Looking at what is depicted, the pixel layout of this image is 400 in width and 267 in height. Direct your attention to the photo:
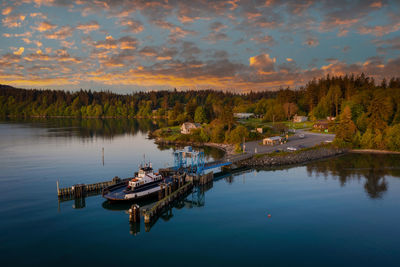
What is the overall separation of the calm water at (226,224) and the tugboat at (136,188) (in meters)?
1.85

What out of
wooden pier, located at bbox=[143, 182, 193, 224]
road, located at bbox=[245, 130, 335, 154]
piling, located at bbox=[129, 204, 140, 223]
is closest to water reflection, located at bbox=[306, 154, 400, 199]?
road, located at bbox=[245, 130, 335, 154]

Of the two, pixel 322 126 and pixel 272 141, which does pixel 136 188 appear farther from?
pixel 322 126

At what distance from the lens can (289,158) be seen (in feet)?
252

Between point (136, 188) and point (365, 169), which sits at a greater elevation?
point (136, 188)

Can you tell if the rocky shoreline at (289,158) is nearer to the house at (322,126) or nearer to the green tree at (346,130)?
the green tree at (346,130)

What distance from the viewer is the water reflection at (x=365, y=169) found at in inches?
2223

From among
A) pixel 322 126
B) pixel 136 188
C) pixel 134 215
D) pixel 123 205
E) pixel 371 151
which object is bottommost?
pixel 123 205

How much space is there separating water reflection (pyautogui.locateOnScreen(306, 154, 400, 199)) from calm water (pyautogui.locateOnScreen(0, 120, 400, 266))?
23.9 inches

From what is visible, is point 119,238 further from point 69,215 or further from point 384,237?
point 384,237

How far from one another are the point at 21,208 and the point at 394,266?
167 feet

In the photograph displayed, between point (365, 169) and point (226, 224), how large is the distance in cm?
5011

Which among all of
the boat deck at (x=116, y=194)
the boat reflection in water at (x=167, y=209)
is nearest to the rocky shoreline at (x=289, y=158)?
the boat reflection in water at (x=167, y=209)

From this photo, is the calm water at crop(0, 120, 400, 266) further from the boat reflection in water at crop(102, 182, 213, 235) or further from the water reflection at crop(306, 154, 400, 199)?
the water reflection at crop(306, 154, 400, 199)

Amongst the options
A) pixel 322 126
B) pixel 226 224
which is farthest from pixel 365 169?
pixel 322 126
